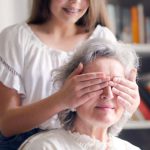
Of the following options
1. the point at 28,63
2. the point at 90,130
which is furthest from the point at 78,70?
the point at 28,63

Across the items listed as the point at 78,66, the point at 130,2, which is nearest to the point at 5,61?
the point at 78,66

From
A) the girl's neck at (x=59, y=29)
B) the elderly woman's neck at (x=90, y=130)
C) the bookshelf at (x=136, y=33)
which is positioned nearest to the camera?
the elderly woman's neck at (x=90, y=130)

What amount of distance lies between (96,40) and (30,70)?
11.1 inches

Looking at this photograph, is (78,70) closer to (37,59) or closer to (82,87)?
(82,87)

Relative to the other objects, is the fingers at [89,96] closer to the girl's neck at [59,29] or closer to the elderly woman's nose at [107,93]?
the elderly woman's nose at [107,93]

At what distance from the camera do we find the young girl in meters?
1.33

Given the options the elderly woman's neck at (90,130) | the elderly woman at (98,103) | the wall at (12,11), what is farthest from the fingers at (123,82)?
the wall at (12,11)

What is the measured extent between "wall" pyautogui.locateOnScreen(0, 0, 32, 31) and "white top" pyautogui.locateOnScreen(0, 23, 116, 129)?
75 centimetres

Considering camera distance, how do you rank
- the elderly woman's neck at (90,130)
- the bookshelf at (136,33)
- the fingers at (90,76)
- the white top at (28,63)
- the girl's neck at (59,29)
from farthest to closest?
the bookshelf at (136,33) < the girl's neck at (59,29) < the white top at (28,63) < the elderly woman's neck at (90,130) < the fingers at (90,76)

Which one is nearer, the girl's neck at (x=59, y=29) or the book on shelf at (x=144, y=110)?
the girl's neck at (x=59, y=29)

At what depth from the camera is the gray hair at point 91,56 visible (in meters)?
1.22

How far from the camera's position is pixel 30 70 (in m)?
1.41

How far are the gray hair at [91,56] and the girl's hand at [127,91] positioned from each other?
0.04 m

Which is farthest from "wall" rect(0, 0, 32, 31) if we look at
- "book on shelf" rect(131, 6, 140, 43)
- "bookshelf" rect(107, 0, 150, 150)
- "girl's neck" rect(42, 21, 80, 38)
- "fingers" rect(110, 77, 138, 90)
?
"fingers" rect(110, 77, 138, 90)
